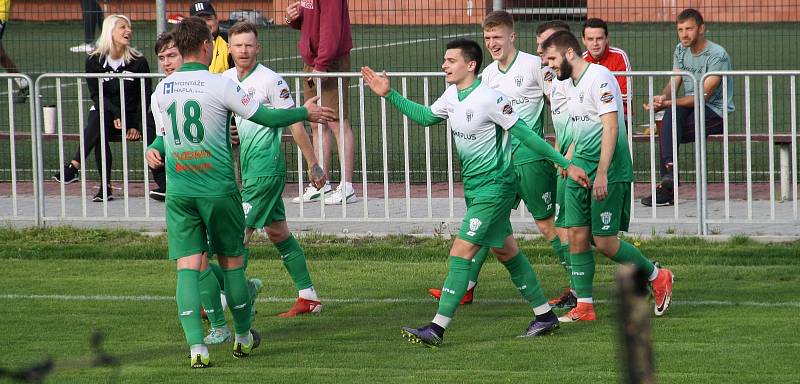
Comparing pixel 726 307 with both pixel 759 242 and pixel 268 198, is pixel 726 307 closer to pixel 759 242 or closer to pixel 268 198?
pixel 759 242

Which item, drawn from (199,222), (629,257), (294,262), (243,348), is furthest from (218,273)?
(629,257)

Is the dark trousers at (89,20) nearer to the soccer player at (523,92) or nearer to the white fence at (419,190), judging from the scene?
the white fence at (419,190)

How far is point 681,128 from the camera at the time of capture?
10.5m

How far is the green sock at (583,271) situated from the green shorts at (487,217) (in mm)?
700

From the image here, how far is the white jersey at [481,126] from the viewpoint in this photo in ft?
22.0

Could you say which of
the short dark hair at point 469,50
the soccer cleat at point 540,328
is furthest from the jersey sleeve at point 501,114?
the soccer cleat at point 540,328

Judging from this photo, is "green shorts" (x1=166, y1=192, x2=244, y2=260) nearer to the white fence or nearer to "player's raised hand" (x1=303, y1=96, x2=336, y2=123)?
"player's raised hand" (x1=303, y1=96, x2=336, y2=123)

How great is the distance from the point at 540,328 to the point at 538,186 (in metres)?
1.20

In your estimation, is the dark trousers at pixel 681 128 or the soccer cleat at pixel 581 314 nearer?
the soccer cleat at pixel 581 314

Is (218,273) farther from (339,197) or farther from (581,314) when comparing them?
(339,197)

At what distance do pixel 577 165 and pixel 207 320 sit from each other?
8.27ft

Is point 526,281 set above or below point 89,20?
below

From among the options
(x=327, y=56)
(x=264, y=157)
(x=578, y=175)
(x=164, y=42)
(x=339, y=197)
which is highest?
(x=327, y=56)

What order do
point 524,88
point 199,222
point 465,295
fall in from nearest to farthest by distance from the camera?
point 199,222
point 524,88
point 465,295
